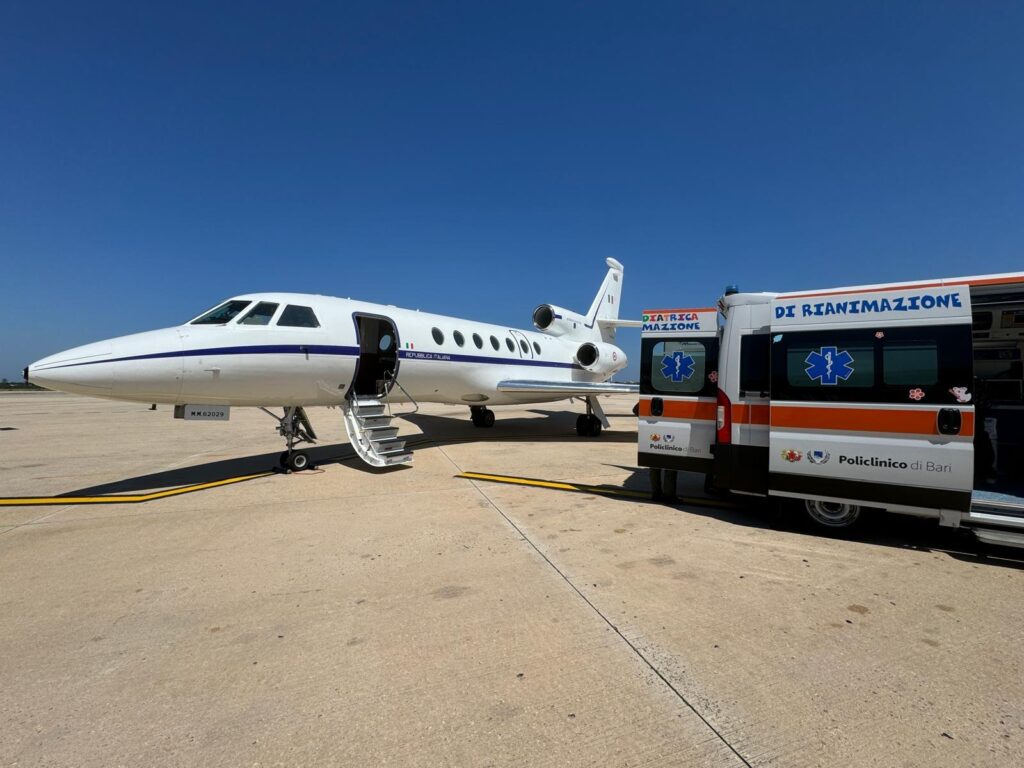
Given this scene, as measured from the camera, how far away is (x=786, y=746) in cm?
218

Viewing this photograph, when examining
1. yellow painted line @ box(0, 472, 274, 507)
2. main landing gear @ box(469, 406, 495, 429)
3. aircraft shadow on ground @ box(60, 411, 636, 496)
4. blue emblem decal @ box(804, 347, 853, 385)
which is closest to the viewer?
blue emblem decal @ box(804, 347, 853, 385)

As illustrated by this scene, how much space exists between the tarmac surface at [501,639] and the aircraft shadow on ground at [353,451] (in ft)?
5.63

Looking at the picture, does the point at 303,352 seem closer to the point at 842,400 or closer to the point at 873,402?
the point at 842,400

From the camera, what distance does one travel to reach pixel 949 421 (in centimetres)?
439

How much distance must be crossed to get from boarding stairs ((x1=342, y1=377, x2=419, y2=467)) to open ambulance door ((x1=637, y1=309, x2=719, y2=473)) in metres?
4.68

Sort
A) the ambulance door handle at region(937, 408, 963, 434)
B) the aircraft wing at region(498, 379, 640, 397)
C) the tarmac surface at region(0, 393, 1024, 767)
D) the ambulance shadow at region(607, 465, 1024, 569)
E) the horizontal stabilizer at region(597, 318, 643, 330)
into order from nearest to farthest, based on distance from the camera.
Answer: the tarmac surface at region(0, 393, 1024, 767) → the ambulance door handle at region(937, 408, 963, 434) → the ambulance shadow at region(607, 465, 1024, 569) → the aircraft wing at region(498, 379, 640, 397) → the horizontal stabilizer at region(597, 318, 643, 330)

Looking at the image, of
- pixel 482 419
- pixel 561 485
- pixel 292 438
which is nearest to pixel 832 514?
pixel 561 485

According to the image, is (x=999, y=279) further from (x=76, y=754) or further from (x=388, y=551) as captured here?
(x=76, y=754)

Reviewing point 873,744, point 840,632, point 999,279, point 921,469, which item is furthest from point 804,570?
point 999,279

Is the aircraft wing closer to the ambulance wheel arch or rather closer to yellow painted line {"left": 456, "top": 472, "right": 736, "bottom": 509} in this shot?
yellow painted line {"left": 456, "top": 472, "right": 736, "bottom": 509}

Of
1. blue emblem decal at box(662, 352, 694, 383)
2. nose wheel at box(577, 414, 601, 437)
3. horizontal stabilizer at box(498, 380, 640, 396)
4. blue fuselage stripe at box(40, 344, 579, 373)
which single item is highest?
blue fuselage stripe at box(40, 344, 579, 373)

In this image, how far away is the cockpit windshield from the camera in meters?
7.66

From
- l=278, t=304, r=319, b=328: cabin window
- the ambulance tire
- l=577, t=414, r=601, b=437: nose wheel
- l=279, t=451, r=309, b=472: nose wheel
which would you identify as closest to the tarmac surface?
the ambulance tire

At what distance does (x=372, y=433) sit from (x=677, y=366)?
574cm
